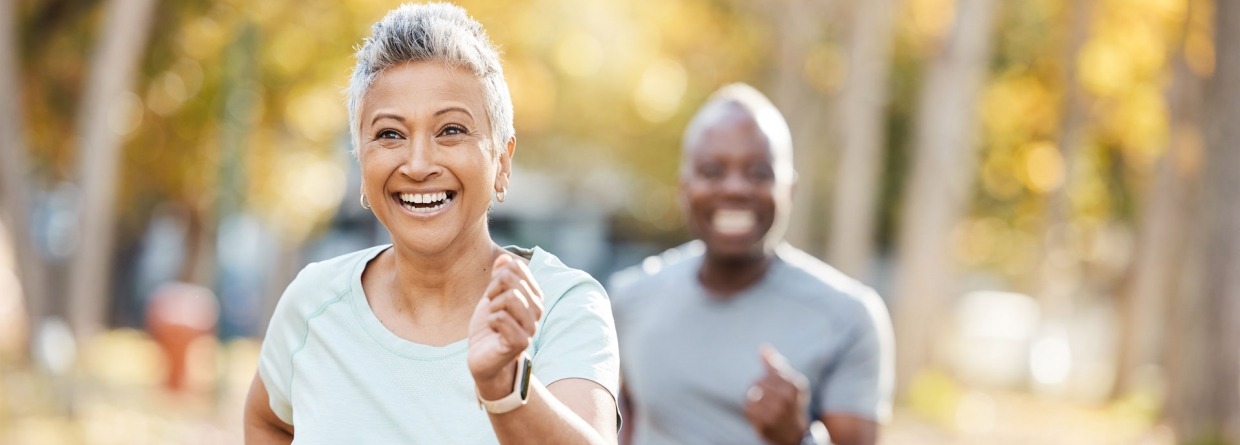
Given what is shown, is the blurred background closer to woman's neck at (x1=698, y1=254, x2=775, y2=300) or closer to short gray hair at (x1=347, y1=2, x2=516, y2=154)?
woman's neck at (x1=698, y1=254, x2=775, y2=300)

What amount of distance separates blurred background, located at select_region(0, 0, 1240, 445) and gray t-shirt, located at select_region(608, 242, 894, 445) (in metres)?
8.15

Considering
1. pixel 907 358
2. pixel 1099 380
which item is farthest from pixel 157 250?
pixel 907 358

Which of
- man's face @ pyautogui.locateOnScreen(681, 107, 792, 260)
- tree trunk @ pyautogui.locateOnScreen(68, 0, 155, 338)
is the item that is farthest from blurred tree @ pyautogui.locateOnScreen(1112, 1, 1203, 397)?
man's face @ pyautogui.locateOnScreen(681, 107, 792, 260)

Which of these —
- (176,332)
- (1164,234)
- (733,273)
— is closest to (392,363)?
(733,273)

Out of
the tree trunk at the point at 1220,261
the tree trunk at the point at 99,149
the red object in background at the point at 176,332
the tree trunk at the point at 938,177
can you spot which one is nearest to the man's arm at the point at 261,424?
the tree trunk at the point at 1220,261

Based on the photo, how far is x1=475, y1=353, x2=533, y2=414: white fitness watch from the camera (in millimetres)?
2506

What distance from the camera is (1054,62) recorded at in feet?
88.0

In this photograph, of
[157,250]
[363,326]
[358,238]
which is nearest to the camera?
[363,326]

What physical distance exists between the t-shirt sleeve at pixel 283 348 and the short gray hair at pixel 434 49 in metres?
0.33

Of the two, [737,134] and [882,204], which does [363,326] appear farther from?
[882,204]

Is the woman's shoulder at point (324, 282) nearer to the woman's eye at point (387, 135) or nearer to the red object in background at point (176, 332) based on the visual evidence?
the woman's eye at point (387, 135)

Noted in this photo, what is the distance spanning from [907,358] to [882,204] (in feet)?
53.9

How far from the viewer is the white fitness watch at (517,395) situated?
2.51 metres

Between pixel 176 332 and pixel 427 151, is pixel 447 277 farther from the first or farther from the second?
pixel 176 332
